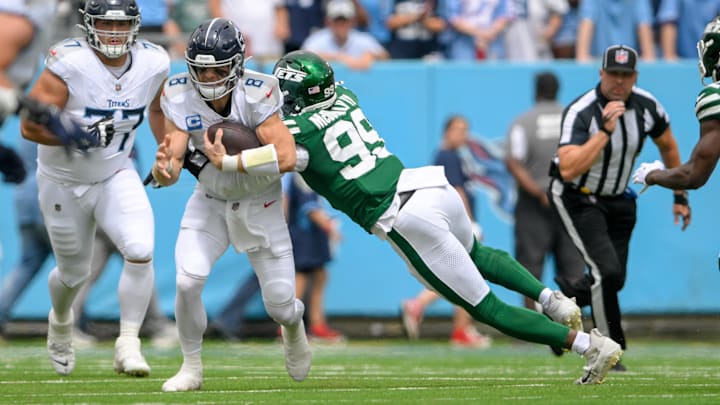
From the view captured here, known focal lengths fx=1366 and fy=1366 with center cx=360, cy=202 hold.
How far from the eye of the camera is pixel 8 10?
802 cm

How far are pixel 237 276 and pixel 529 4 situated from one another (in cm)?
349

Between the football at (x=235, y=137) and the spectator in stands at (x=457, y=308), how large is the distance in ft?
14.6

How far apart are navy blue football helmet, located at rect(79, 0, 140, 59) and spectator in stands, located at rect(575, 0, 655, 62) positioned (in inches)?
211

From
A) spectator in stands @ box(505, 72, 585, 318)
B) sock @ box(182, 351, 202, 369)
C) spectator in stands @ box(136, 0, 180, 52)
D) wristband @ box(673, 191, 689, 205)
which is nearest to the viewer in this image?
sock @ box(182, 351, 202, 369)

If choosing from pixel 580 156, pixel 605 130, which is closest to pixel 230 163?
pixel 580 156

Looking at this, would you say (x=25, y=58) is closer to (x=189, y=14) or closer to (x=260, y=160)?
(x=189, y=14)

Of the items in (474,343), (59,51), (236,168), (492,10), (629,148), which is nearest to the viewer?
(236,168)

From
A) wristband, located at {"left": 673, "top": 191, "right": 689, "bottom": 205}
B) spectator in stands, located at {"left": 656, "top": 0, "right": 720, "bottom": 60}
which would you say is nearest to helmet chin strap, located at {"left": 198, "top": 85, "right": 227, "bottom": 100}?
wristband, located at {"left": 673, "top": 191, "right": 689, "bottom": 205}

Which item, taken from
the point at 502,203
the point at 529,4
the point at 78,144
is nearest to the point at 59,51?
the point at 78,144

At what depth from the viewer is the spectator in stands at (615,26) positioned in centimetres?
1137

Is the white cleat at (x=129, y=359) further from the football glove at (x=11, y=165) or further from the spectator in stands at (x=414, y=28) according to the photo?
the spectator in stands at (x=414, y=28)

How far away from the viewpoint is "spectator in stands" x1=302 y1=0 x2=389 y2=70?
10812mm

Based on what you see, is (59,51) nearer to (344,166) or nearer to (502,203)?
(344,166)

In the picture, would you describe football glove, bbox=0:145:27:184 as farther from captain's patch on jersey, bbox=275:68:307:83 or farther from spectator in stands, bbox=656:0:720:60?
spectator in stands, bbox=656:0:720:60
